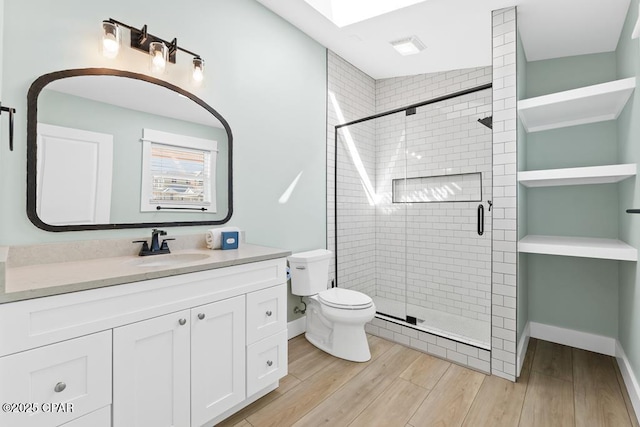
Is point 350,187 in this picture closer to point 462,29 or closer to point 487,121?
point 487,121

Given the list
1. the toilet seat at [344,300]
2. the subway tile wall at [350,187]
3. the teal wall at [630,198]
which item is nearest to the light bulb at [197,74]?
the subway tile wall at [350,187]

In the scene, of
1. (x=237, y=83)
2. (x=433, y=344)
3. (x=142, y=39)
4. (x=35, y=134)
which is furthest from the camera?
(x=433, y=344)

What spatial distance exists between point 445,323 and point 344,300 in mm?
1173

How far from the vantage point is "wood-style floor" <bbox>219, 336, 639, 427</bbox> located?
5.67 feet

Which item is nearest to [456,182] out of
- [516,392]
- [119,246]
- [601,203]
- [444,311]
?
[601,203]

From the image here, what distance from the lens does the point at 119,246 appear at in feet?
5.75

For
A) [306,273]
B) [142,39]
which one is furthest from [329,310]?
[142,39]

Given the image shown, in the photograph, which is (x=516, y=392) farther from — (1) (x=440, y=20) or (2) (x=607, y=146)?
(1) (x=440, y=20)

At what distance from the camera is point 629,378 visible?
1.95 m

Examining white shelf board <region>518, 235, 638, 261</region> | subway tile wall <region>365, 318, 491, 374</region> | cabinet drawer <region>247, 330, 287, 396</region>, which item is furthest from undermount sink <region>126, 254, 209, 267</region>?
white shelf board <region>518, 235, 638, 261</region>

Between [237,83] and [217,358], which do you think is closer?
[217,358]

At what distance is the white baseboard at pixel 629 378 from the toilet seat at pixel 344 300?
63.1 inches

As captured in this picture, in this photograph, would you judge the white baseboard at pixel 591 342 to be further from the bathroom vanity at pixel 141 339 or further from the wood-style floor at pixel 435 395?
the bathroom vanity at pixel 141 339

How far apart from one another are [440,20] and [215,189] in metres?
2.28
